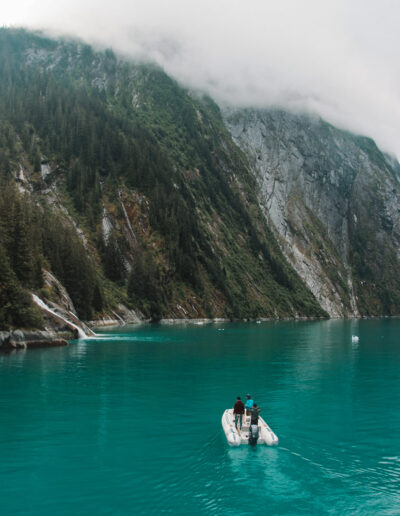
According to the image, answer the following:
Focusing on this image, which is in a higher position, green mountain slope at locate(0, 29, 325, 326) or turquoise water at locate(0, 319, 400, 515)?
green mountain slope at locate(0, 29, 325, 326)

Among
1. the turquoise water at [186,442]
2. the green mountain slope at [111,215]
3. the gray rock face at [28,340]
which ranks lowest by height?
the turquoise water at [186,442]

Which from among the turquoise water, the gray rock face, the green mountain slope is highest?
the green mountain slope

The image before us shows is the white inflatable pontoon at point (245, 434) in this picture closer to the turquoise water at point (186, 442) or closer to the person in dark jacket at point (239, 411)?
the person in dark jacket at point (239, 411)

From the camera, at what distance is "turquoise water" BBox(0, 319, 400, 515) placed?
63.1 feet

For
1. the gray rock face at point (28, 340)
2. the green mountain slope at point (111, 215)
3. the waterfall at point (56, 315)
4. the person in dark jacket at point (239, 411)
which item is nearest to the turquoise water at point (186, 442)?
the person in dark jacket at point (239, 411)

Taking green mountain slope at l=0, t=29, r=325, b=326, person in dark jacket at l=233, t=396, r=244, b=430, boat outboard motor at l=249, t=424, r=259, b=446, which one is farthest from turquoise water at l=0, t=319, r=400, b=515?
green mountain slope at l=0, t=29, r=325, b=326

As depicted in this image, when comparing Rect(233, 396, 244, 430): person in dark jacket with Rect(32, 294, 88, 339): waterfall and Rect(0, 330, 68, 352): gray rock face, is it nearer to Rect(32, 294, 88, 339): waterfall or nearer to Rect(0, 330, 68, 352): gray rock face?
Rect(0, 330, 68, 352): gray rock face

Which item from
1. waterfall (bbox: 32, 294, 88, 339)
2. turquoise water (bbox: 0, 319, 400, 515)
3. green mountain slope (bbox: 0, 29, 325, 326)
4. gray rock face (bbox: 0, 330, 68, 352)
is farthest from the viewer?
green mountain slope (bbox: 0, 29, 325, 326)

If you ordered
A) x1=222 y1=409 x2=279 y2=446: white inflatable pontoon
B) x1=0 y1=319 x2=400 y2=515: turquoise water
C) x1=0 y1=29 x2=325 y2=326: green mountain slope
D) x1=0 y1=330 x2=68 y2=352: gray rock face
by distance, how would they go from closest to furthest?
x1=0 y1=319 x2=400 y2=515: turquoise water, x1=222 y1=409 x2=279 y2=446: white inflatable pontoon, x1=0 y1=330 x2=68 y2=352: gray rock face, x1=0 y1=29 x2=325 y2=326: green mountain slope

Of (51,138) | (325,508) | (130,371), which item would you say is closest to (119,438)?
(325,508)

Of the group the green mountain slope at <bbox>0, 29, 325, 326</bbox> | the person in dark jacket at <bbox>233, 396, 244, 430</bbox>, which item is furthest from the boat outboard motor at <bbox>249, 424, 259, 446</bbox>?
the green mountain slope at <bbox>0, 29, 325, 326</bbox>

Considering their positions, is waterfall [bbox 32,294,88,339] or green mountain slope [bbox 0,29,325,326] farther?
green mountain slope [bbox 0,29,325,326]

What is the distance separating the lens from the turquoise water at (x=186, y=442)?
1922 centimetres

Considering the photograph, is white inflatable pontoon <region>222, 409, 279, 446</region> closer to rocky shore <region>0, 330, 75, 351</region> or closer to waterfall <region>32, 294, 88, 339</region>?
rocky shore <region>0, 330, 75, 351</region>
